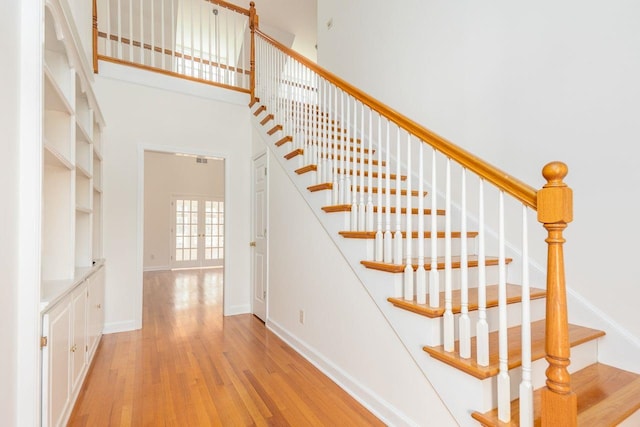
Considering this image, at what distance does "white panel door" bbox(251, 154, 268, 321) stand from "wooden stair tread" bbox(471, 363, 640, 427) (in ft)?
9.06

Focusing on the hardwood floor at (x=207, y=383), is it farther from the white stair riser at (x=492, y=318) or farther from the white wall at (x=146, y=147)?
the white stair riser at (x=492, y=318)

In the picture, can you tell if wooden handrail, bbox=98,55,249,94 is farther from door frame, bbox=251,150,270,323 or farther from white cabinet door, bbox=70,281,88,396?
white cabinet door, bbox=70,281,88,396

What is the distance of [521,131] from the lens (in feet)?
7.49

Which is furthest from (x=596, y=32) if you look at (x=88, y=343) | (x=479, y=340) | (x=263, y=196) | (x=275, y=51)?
(x=88, y=343)

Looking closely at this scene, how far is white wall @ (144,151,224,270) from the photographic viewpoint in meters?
8.02

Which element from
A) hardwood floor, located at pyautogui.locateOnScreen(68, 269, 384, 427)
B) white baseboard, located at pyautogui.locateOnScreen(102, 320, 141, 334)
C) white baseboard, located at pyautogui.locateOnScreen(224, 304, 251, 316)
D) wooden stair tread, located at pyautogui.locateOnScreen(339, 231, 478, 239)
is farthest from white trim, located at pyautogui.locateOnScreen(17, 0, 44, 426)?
white baseboard, located at pyautogui.locateOnScreen(224, 304, 251, 316)

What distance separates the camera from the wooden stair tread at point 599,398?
1.33 metres

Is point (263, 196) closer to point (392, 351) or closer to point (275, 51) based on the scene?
point (275, 51)

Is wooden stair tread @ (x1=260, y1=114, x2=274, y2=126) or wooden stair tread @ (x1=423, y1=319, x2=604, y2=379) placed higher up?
wooden stair tread @ (x1=260, y1=114, x2=274, y2=126)

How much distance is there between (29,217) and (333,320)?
6.24ft

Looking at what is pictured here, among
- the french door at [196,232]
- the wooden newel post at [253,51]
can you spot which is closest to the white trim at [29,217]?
the wooden newel post at [253,51]

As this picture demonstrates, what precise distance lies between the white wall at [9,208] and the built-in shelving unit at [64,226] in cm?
17

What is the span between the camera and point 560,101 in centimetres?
207

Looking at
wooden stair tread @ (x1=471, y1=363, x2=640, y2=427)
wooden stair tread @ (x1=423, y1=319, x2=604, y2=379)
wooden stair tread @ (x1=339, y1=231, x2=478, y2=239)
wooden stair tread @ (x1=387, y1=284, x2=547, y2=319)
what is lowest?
wooden stair tread @ (x1=471, y1=363, x2=640, y2=427)
